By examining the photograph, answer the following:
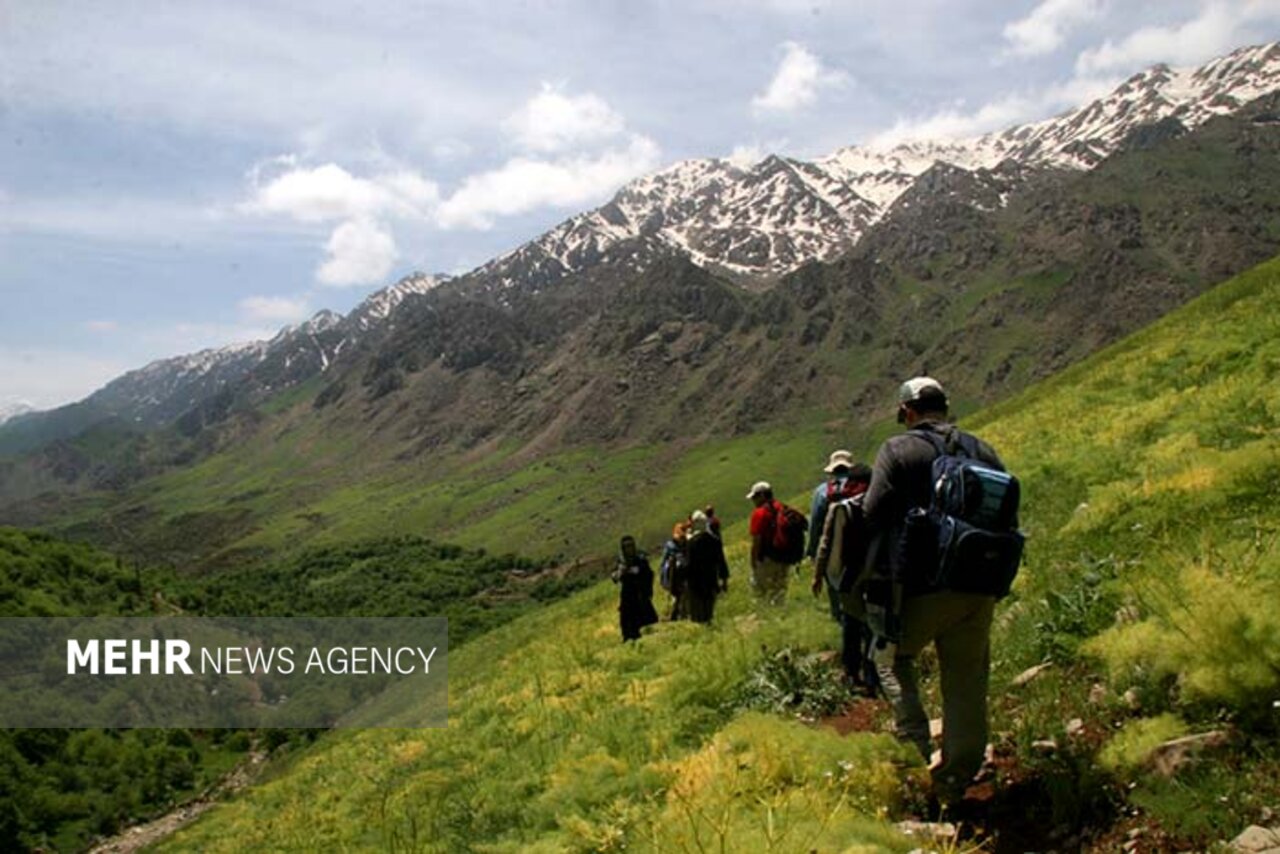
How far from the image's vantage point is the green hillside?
6.05m

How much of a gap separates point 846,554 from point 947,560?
123 centimetres

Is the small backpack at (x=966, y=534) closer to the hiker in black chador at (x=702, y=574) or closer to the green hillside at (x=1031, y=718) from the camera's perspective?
the green hillside at (x=1031, y=718)

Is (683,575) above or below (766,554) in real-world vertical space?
below

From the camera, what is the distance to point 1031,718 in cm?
766

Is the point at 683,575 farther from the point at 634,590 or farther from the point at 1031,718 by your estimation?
the point at 1031,718

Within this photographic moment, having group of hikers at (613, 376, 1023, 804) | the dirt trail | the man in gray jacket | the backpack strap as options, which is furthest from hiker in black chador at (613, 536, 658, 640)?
the dirt trail

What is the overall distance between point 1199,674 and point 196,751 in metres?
94.4

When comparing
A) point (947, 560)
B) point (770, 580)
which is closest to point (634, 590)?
point (770, 580)

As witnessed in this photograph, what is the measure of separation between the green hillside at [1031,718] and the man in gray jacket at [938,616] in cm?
47

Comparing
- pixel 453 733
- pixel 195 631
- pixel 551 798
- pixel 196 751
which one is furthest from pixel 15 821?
pixel 551 798

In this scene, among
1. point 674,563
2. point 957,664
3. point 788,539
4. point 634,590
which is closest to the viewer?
point 957,664

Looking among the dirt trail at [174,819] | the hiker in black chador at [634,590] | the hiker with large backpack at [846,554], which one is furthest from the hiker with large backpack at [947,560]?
the dirt trail at [174,819]

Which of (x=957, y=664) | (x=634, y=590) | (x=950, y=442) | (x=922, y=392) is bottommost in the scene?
(x=634, y=590)

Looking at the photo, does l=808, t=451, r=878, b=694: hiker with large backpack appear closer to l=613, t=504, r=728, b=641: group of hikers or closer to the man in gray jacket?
the man in gray jacket
